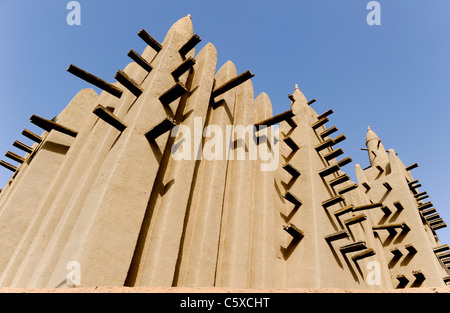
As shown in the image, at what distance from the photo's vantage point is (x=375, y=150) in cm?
2161

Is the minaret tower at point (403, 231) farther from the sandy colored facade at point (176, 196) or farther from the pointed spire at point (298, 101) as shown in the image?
the pointed spire at point (298, 101)

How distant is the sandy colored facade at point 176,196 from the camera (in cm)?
438

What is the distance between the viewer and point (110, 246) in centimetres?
402

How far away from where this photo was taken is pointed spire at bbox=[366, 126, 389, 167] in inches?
808

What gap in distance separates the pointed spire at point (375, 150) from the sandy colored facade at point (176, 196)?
38.3ft

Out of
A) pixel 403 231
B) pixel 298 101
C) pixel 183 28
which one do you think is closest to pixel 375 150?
pixel 403 231

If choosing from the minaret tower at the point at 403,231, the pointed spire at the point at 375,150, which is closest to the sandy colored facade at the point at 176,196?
the minaret tower at the point at 403,231

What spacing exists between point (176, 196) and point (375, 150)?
800 inches

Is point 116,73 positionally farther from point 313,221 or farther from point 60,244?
point 313,221

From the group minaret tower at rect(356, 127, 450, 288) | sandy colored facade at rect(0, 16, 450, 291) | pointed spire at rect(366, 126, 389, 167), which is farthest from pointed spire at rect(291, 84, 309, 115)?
pointed spire at rect(366, 126, 389, 167)

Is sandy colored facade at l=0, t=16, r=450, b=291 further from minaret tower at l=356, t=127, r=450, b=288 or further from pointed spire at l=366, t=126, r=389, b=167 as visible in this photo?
pointed spire at l=366, t=126, r=389, b=167

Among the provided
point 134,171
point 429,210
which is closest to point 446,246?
point 429,210

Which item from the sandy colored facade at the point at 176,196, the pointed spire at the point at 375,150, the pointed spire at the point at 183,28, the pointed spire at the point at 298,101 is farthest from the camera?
the pointed spire at the point at 375,150

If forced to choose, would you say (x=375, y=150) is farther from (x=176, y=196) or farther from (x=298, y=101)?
(x=176, y=196)
